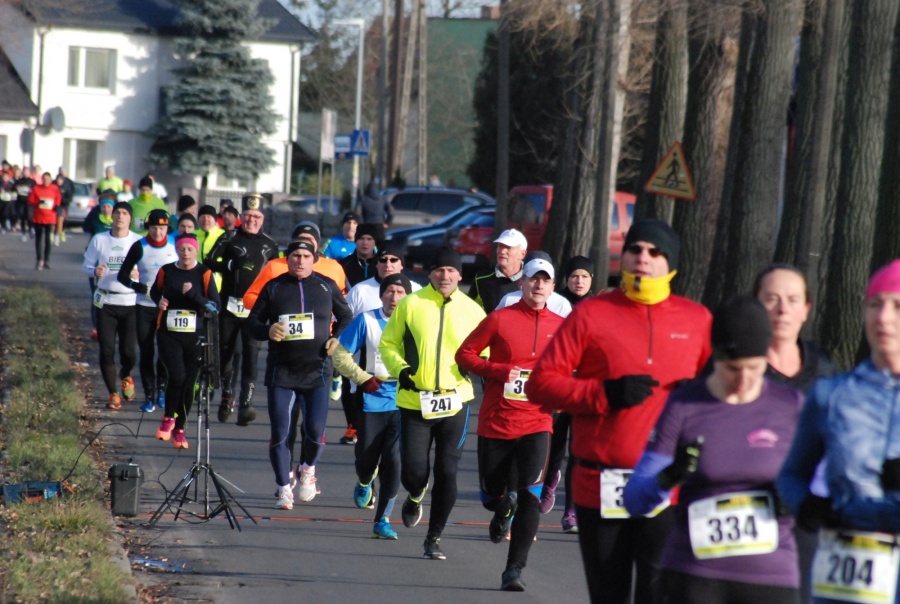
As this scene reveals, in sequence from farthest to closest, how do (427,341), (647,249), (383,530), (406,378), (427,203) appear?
(427,203), (383,530), (427,341), (406,378), (647,249)

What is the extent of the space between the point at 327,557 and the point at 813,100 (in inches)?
447

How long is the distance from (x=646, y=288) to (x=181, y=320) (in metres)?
8.14

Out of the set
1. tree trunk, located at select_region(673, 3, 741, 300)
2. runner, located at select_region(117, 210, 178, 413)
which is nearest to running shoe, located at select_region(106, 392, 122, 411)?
runner, located at select_region(117, 210, 178, 413)

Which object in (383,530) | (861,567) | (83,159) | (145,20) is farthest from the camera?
(145,20)

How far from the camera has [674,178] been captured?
1830 cm

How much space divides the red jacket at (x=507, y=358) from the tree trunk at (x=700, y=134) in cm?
1217

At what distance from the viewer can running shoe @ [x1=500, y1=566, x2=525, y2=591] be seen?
811cm

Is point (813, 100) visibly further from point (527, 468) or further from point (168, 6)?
point (168, 6)

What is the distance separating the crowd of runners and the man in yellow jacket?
0.01 meters

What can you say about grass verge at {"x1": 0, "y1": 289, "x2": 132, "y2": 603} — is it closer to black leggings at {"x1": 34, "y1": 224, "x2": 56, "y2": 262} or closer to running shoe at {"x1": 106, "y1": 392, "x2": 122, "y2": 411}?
running shoe at {"x1": 106, "y1": 392, "x2": 122, "y2": 411}

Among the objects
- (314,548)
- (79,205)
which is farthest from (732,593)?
(79,205)

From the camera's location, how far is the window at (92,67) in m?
62.8

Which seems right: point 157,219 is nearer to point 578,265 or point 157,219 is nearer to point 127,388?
point 127,388

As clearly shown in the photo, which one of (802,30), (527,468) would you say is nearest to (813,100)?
(802,30)
